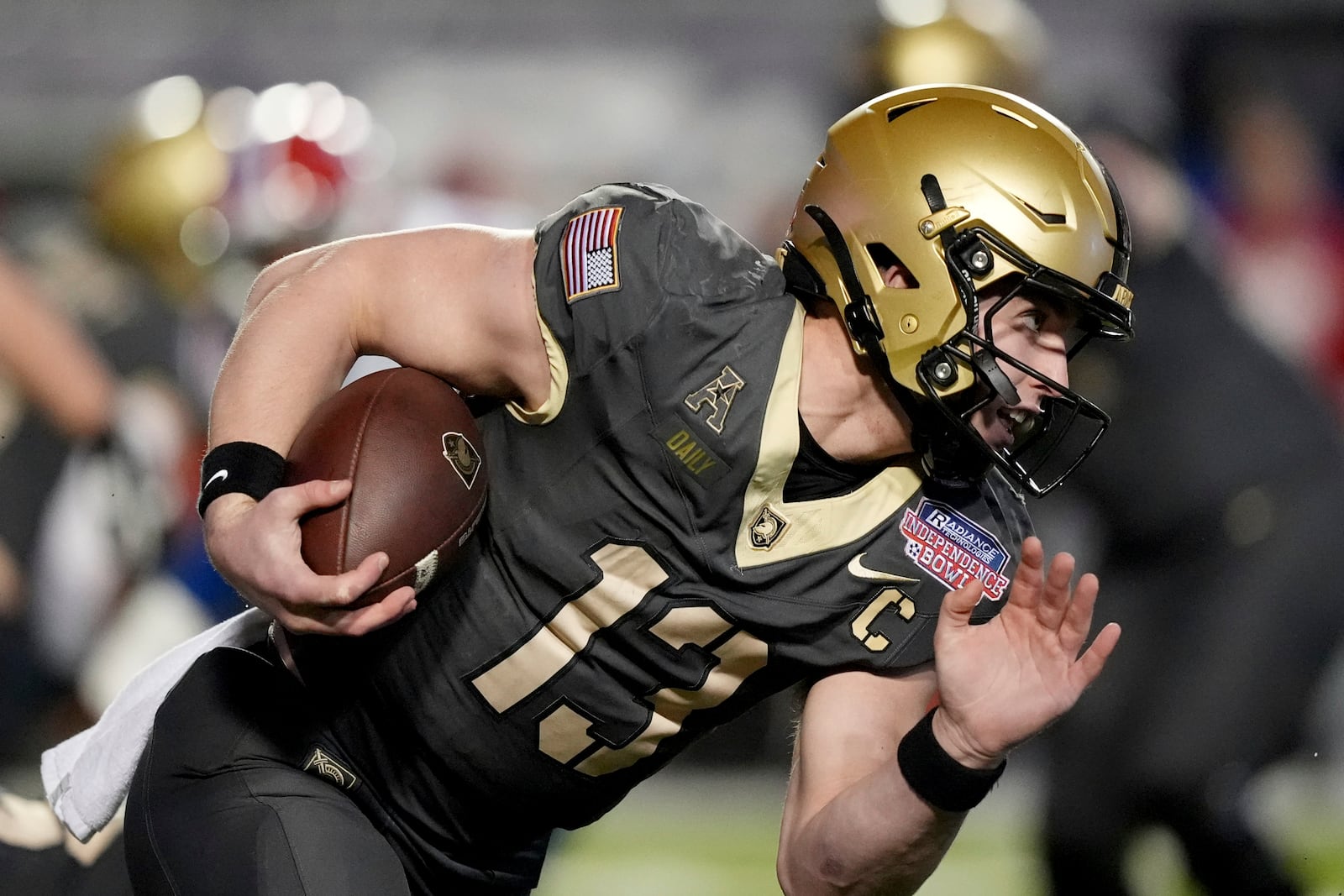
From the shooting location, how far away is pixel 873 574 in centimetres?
220

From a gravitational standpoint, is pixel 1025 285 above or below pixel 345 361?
above

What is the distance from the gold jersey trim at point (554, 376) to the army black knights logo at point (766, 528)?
0.32 m

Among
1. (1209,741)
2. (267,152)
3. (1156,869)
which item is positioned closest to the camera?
(1209,741)

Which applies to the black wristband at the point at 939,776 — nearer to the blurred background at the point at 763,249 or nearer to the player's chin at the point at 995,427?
the player's chin at the point at 995,427

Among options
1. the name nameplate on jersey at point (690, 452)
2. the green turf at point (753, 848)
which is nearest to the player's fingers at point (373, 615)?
the name nameplate on jersey at point (690, 452)

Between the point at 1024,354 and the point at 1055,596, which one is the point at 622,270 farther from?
the point at 1055,596

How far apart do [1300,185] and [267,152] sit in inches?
183

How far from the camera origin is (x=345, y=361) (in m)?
2.15

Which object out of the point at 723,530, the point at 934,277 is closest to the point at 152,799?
the point at 723,530

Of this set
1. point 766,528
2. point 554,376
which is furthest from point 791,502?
point 554,376

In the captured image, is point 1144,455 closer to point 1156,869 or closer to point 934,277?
point 1156,869

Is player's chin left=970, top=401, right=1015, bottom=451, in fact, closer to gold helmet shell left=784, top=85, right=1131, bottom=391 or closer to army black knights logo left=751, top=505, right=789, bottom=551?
gold helmet shell left=784, top=85, right=1131, bottom=391

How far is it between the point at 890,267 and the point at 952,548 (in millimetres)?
415

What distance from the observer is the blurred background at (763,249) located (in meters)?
4.20
